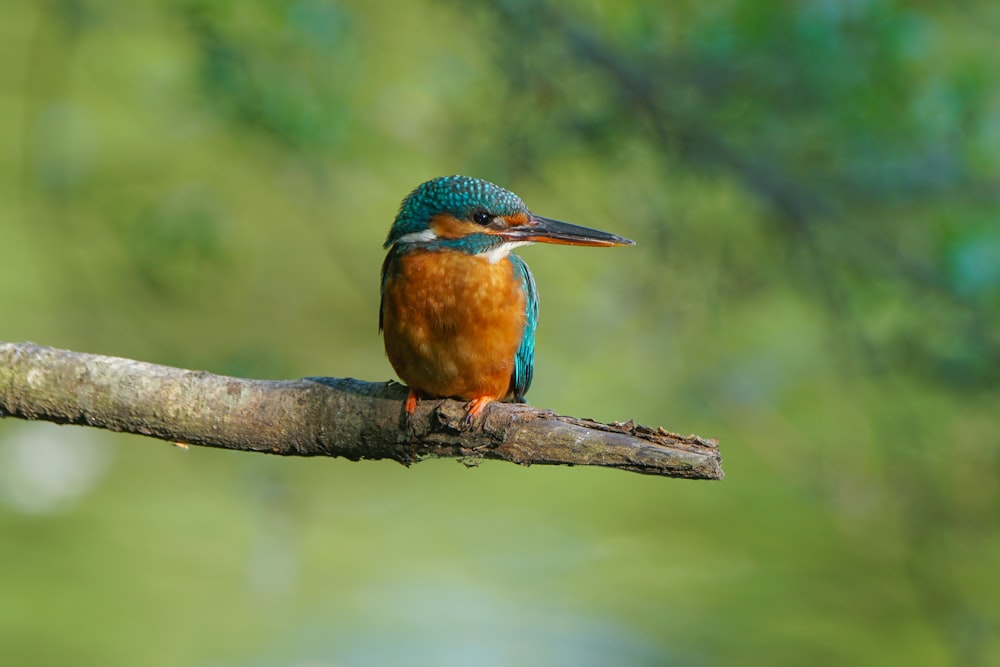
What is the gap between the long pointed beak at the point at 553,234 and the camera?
3.09 metres

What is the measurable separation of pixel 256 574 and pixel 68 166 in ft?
7.49

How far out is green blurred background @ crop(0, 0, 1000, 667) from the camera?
4.88 m

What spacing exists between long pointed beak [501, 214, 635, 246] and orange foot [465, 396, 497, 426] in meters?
0.46

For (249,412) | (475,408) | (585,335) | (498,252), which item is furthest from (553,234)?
(585,335)

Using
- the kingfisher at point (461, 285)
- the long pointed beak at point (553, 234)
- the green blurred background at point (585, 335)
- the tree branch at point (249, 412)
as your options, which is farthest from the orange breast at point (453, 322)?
the green blurred background at point (585, 335)

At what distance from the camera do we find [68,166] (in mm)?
6164

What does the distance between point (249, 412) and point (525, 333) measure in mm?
860

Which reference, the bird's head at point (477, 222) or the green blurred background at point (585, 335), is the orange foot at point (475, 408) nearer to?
the bird's head at point (477, 222)

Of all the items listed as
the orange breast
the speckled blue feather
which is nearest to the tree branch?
the orange breast

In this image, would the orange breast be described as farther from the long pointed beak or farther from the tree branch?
the tree branch

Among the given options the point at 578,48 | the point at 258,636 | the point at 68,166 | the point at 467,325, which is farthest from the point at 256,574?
the point at 467,325

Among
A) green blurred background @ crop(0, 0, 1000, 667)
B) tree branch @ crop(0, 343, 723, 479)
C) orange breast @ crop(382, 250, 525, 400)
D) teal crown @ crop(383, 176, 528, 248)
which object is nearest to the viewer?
tree branch @ crop(0, 343, 723, 479)

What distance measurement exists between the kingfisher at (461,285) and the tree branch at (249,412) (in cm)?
29

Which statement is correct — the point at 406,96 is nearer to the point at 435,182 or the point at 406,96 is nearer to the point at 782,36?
the point at 782,36
